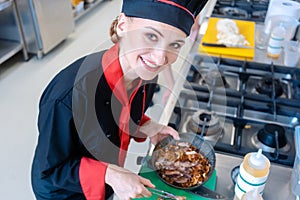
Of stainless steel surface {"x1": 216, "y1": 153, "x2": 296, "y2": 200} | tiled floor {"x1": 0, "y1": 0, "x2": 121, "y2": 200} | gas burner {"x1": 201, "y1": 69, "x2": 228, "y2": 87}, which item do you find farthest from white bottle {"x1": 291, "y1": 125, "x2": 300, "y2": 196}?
tiled floor {"x1": 0, "y1": 0, "x2": 121, "y2": 200}

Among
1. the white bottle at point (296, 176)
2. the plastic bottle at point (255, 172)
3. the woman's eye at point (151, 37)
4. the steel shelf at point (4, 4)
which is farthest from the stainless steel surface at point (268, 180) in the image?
the steel shelf at point (4, 4)

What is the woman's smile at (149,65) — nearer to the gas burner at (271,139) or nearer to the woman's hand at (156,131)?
the woman's hand at (156,131)

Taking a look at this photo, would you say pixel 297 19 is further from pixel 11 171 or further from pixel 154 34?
pixel 11 171

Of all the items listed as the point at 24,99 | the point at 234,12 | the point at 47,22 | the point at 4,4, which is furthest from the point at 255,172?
the point at 47,22

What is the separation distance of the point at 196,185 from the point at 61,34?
2151 mm

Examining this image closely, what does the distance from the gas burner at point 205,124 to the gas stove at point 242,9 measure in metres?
0.90

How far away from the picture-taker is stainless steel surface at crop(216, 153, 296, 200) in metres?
0.69

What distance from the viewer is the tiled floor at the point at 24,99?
1.50 metres

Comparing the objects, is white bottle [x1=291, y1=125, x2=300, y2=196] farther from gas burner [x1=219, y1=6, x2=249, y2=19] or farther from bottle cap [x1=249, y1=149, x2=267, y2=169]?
gas burner [x1=219, y1=6, x2=249, y2=19]

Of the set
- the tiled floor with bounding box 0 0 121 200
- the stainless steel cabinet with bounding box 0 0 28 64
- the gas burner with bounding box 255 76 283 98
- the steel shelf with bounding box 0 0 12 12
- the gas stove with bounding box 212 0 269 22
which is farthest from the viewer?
the stainless steel cabinet with bounding box 0 0 28 64

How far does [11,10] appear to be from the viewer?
7.18 feet

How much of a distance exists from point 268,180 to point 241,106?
261mm

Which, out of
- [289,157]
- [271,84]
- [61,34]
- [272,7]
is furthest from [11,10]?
[289,157]

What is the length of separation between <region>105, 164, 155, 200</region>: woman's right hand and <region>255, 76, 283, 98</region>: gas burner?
1.92ft
